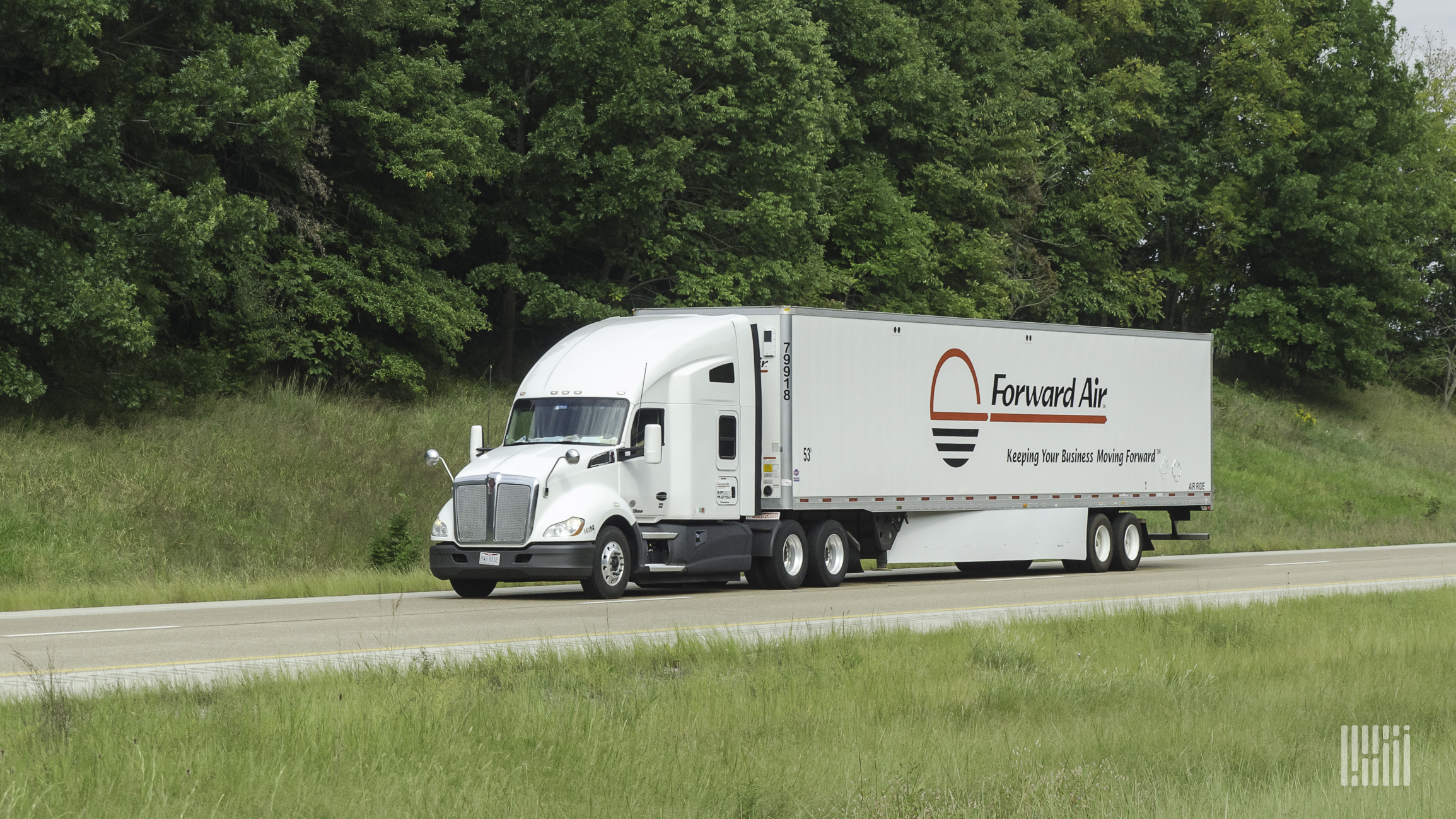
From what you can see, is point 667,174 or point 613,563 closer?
point 613,563

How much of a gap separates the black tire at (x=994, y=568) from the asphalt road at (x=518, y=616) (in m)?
0.66

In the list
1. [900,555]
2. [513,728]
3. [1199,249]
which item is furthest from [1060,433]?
[1199,249]

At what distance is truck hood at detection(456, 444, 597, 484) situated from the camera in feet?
67.1

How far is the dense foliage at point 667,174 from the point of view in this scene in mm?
28391

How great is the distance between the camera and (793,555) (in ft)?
75.5

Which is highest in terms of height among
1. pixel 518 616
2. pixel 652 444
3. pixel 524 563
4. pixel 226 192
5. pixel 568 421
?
pixel 226 192

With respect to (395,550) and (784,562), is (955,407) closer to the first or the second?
(784,562)

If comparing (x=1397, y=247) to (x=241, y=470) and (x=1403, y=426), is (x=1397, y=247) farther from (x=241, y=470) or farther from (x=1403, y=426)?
(x=241, y=470)

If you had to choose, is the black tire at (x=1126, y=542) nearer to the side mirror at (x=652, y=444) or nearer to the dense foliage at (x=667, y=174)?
the side mirror at (x=652, y=444)

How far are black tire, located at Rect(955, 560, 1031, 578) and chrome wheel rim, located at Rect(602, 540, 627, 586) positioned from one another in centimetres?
853

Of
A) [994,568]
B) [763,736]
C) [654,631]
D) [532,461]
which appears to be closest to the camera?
[763,736]

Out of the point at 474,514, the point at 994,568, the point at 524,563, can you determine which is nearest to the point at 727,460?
the point at 524,563

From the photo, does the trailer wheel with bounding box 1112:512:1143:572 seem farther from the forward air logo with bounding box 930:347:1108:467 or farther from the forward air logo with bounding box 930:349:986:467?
the forward air logo with bounding box 930:349:986:467

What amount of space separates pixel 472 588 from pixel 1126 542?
12.9 metres
